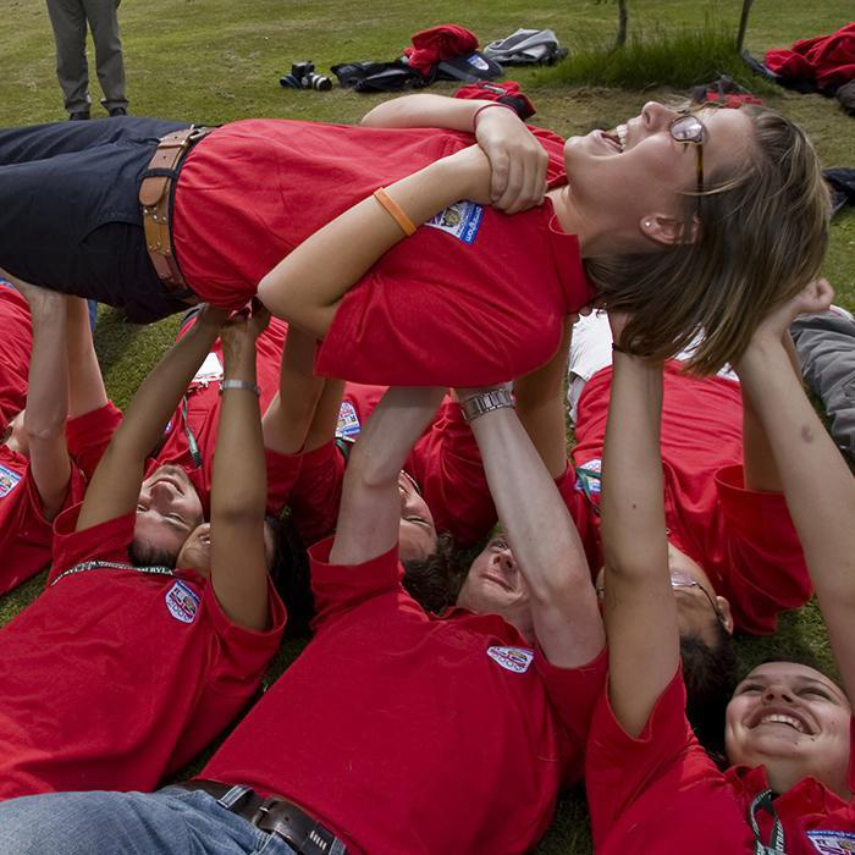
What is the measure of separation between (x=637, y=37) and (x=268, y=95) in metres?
3.45

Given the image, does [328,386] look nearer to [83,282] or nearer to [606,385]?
[83,282]

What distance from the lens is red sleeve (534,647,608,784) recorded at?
2.37 m

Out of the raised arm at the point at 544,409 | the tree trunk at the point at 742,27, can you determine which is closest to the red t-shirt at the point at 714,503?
the raised arm at the point at 544,409

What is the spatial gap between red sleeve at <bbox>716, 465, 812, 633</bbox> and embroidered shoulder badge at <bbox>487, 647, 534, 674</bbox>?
844 mm

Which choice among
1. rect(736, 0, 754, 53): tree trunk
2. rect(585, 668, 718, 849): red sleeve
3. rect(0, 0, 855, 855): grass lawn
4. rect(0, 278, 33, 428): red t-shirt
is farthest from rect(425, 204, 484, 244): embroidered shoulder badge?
rect(736, 0, 754, 53): tree trunk

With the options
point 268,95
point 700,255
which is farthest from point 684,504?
point 268,95

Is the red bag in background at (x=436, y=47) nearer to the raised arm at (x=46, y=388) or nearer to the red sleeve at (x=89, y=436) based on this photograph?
the red sleeve at (x=89, y=436)

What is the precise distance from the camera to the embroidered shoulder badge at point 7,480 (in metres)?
3.37

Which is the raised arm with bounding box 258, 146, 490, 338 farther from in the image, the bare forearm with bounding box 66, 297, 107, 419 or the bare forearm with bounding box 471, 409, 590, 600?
the bare forearm with bounding box 66, 297, 107, 419

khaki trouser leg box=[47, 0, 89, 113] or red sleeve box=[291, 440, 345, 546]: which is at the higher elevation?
khaki trouser leg box=[47, 0, 89, 113]

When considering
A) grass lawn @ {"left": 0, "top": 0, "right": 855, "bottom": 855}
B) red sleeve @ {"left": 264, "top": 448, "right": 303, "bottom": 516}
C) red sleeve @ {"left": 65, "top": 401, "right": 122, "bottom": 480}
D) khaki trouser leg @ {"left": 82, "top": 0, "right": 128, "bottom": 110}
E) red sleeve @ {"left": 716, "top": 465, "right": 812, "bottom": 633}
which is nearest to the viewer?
red sleeve @ {"left": 716, "top": 465, "right": 812, "bottom": 633}

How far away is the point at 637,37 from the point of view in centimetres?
803

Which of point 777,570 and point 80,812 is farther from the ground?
point 80,812

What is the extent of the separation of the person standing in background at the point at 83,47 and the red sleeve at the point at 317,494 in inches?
215
